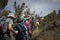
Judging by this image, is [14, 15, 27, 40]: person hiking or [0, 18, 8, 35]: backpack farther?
[14, 15, 27, 40]: person hiking

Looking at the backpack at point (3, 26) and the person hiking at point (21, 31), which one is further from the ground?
the backpack at point (3, 26)

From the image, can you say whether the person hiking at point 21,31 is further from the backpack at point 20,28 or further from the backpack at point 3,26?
the backpack at point 3,26

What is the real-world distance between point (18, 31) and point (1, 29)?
5.85 ft

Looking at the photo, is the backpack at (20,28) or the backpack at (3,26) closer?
the backpack at (3,26)

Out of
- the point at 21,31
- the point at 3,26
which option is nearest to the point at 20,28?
the point at 21,31

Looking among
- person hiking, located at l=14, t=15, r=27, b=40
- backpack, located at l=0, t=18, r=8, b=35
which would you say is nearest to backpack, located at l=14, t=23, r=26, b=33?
person hiking, located at l=14, t=15, r=27, b=40

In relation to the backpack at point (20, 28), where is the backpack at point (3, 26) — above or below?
above

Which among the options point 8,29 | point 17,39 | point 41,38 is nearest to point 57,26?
point 41,38

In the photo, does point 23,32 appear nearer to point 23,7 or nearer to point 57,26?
point 57,26

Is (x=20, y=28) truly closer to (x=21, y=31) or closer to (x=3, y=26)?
(x=21, y=31)

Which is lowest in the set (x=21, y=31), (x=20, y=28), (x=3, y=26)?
(x=21, y=31)

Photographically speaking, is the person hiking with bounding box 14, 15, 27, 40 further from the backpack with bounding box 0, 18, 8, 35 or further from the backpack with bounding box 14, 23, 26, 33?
the backpack with bounding box 0, 18, 8, 35

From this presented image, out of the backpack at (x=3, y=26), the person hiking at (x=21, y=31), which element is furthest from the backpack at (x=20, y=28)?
the backpack at (x=3, y=26)

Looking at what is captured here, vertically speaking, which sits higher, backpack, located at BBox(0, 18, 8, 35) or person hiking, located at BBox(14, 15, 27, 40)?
backpack, located at BBox(0, 18, 8, 35)
